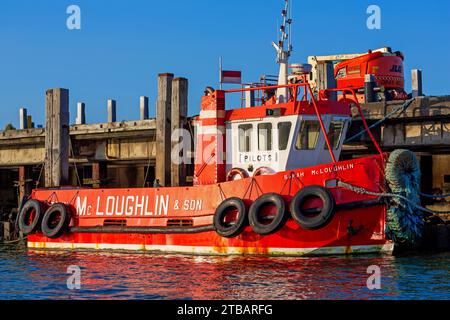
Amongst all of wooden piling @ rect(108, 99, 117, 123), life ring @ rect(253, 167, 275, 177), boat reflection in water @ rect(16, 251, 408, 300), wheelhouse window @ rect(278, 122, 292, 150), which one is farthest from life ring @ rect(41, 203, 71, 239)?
wooden piling @ rect(108, 99, 117, 123)

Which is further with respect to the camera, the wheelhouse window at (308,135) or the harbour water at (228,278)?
the wheelhouse window at (308,135)

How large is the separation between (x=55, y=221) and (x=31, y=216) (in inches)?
37.3

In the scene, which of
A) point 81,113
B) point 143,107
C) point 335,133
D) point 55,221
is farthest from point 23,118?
point 335,133

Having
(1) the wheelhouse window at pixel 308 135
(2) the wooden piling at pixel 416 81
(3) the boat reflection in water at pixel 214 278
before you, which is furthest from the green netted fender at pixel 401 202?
(2) the wooden piling at pixel 416 81

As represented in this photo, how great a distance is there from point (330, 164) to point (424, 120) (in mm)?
4204

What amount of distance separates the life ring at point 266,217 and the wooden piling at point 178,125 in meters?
4.41

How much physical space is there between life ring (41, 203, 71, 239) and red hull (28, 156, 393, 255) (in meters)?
0.22

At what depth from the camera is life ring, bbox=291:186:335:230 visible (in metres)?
15.1

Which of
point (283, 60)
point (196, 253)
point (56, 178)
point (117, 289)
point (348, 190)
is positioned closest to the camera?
point (117, 289)

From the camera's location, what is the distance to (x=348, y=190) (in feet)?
50.9

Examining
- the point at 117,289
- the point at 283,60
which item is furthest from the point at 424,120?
the point at 117,289

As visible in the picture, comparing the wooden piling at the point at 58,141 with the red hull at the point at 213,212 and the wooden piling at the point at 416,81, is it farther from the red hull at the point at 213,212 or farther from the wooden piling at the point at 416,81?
the wooden piling at the point at 416,81

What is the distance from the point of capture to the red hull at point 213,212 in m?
15.6
